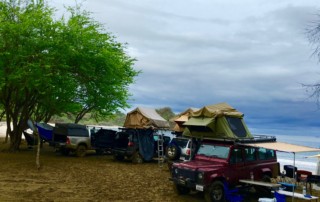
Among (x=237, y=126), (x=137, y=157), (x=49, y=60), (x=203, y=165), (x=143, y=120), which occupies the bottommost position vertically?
(x=137, y=157)

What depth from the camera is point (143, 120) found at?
20734mm

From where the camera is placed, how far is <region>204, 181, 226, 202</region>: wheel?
11031mm

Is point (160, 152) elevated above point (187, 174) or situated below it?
above

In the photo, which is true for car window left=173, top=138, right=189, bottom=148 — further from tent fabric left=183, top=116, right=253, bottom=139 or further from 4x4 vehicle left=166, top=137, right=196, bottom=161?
tent fabric left=183, top=116, right=253, bottom=139

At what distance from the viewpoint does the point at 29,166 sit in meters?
17.0

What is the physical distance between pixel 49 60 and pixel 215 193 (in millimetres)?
11278

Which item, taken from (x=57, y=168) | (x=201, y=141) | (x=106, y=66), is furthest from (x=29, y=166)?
(x=201, y=141)

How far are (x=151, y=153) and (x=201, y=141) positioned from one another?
8.21 metres

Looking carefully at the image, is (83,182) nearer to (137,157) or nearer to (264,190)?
(264,190)

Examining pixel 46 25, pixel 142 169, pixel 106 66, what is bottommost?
pixel 142 169

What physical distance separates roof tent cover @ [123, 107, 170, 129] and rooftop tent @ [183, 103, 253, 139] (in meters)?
5.69

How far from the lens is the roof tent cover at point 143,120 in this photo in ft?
67.3

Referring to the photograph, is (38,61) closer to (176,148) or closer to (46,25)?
(46,25)

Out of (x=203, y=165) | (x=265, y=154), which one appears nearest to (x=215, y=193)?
(x=203, y=165)
